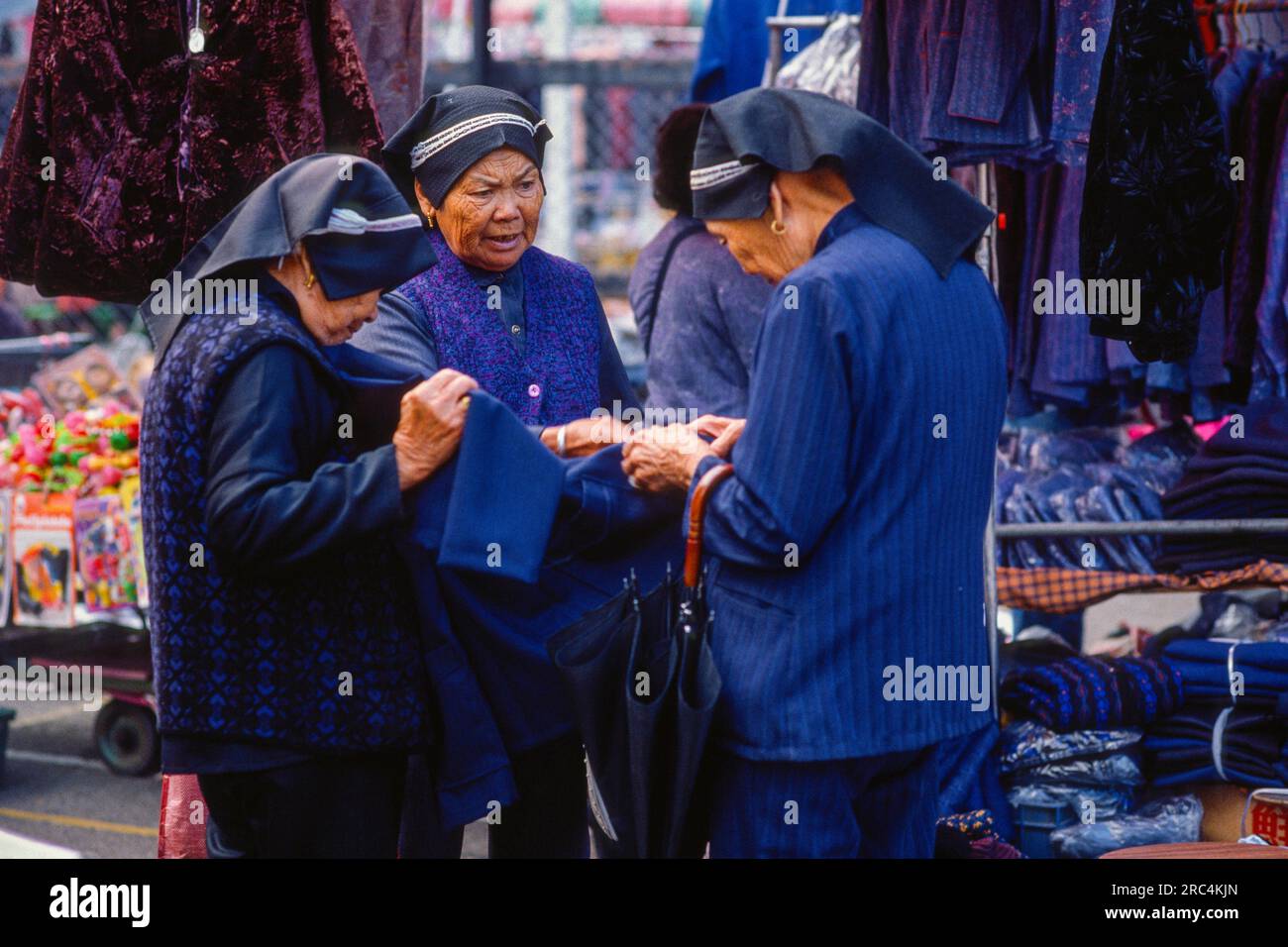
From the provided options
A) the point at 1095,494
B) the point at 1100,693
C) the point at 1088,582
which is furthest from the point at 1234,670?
the point at 1095,494

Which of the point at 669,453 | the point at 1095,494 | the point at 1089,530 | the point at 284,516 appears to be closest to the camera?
the point at 284,516

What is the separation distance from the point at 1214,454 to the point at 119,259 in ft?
10.3

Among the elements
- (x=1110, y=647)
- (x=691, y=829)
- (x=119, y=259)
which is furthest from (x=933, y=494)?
(x=1110, y=647)

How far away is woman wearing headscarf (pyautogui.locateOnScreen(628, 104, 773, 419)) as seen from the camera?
14.5 ft

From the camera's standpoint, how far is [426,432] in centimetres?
252

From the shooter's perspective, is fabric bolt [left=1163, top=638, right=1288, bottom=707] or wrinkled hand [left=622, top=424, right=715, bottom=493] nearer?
wrinkled hand [left=622, top=424, right=715, bottom=493]

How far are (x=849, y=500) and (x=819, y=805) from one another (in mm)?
519

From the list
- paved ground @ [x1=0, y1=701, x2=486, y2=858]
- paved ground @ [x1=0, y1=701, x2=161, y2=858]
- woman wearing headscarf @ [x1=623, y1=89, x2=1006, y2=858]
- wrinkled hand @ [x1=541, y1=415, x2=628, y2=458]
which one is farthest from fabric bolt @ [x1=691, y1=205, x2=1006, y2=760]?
paved ground @ [x1=0, y1=701, x2=161, y2=858]

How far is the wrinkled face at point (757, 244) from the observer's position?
2660 millimetres

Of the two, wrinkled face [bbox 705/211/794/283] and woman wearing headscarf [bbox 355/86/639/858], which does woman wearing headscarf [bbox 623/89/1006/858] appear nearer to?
wrinkled face [bbox 705/211/794/283]

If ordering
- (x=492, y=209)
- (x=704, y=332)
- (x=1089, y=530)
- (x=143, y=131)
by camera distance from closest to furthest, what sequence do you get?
(x=492, y=209) < (x=143, y=131) < (x=1089, y=530) < (x=704, y=332)

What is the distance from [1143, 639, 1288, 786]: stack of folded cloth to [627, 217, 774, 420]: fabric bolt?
152cm

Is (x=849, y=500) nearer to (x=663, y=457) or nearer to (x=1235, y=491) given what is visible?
(x=663, y=457)

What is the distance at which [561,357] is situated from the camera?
3186mm
